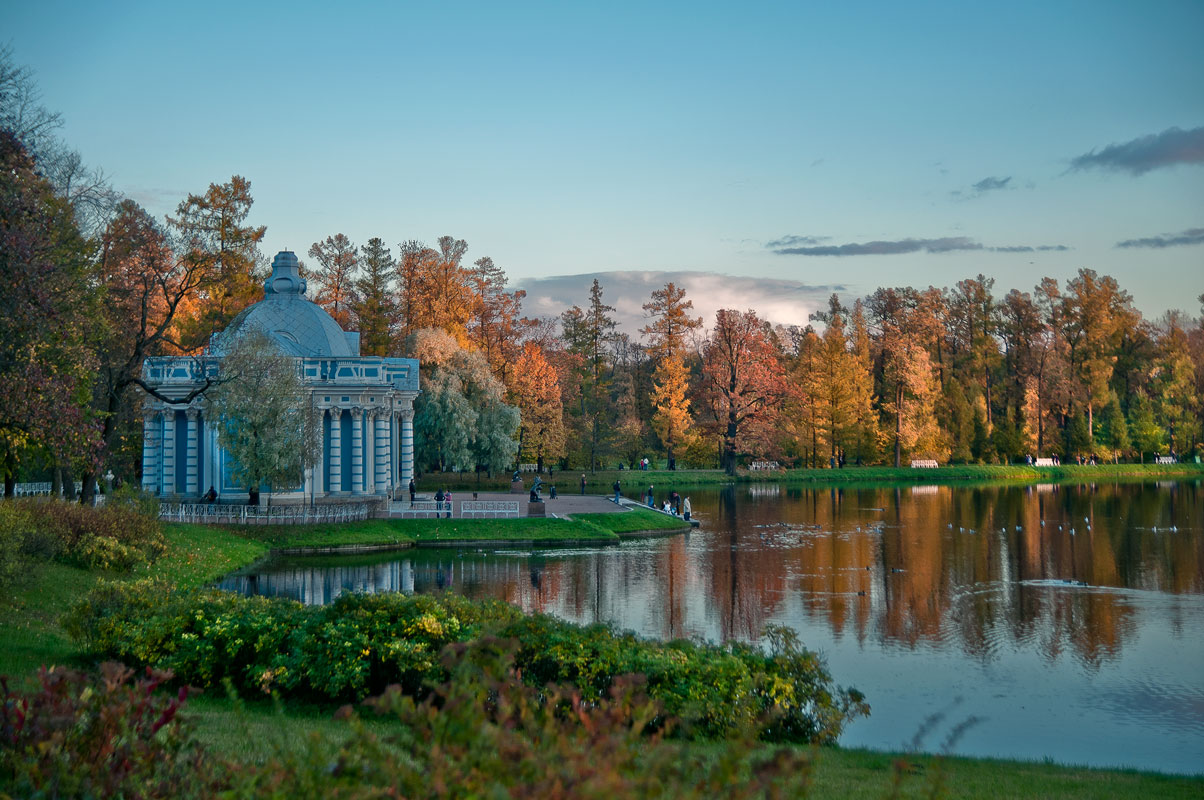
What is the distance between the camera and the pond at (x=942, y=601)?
13719 mm

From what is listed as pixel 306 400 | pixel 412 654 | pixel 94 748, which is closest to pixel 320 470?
pixel 306 400

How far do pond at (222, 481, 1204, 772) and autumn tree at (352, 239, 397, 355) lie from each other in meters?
30.6

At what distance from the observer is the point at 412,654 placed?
482 inches

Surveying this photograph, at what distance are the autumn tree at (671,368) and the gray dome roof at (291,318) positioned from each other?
98.3 ft

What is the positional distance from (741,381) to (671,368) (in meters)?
5.14

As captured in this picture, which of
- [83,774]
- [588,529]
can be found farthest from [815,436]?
[83,774]

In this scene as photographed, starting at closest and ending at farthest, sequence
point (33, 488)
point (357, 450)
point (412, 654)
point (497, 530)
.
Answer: point (412, 654)
point (497, 530)
point (33, 488)
point (357, 450)

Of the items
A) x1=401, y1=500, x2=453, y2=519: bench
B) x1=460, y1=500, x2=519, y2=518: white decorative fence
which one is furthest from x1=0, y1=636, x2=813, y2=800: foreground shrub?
x1=401, y1=500, x2=453, y2=519: bench

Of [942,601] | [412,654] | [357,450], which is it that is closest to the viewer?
[412,654]

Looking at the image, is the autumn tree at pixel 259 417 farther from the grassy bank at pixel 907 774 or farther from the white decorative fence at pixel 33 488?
the grassy bank at pixel 907 774

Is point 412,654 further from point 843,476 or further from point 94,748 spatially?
point 843,476

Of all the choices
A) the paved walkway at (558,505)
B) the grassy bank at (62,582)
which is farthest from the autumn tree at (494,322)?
the grassy bank at (62,582)

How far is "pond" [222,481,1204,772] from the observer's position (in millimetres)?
13719

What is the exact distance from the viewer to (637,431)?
6931 centimetres
